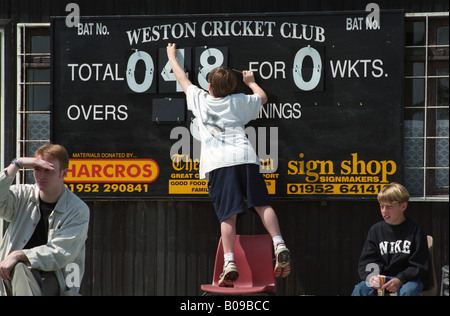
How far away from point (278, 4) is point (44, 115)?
2.68m

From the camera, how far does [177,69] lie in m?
6.13

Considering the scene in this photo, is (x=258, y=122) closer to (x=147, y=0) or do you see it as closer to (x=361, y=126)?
(x=361, y=126)

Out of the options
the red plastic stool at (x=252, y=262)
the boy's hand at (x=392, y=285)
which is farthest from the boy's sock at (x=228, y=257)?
the boy's hand at (x=392, y=285)

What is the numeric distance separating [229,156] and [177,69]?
1.08 metres

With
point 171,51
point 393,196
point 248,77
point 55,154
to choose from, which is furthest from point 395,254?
point 171,51

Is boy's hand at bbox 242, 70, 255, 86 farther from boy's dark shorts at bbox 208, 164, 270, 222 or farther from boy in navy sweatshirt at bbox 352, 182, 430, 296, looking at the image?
boy in navy sweatshirt at bbox 352, 182, 430, 296

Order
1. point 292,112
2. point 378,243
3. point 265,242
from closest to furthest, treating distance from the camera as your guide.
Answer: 1. point 378,243
2. point 265,242
3. point 292,112

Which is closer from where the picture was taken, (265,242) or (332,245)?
(265,242)

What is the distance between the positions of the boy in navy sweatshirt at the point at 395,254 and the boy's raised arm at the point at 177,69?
210cm

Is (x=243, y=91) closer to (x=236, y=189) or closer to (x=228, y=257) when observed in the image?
(x=236, y=189)

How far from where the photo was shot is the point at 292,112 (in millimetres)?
6281

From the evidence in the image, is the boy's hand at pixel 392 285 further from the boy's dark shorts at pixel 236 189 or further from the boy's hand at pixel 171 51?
the boy's hand at pixel 171 51

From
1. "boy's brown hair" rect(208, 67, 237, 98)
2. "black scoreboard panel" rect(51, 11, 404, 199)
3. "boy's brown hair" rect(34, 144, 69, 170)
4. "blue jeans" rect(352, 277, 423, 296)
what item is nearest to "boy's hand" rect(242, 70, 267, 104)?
"black scoreboard panel" rect(51, 11, 404, 199)

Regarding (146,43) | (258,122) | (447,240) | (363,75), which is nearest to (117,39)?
(146,43)
